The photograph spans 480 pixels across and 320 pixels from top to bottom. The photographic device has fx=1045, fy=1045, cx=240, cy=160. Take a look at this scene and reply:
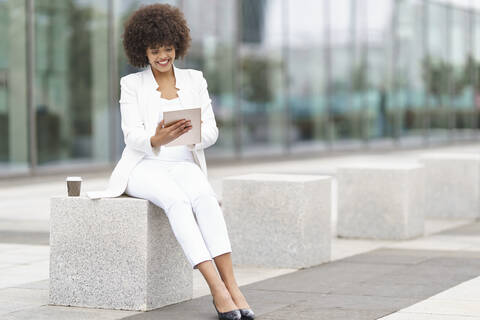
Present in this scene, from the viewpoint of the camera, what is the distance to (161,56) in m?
6.62

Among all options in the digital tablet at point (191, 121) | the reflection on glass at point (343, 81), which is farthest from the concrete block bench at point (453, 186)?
the reflection on glass at point (343, 81)

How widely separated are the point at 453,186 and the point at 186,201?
6712mm

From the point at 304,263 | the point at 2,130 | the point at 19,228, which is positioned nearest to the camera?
the point at 304,263

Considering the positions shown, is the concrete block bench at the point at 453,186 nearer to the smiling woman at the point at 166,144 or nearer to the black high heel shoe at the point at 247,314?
the smiling woman at the point at 166,144

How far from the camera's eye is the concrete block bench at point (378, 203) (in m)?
10.2

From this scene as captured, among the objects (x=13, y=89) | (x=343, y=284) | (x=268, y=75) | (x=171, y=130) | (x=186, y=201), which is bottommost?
(x=343, y=284)

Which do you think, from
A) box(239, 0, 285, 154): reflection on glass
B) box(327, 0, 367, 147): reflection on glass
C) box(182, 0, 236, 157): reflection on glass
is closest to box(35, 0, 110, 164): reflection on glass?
box(182, 0, 236, 157): reflection on glass

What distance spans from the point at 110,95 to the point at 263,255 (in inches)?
498

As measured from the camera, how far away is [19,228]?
11109 mm

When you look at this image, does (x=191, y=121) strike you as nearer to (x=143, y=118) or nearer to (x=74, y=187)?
(x=143, y=118)

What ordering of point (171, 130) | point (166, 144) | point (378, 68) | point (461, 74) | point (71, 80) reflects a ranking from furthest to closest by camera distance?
1. point (461, 74)
2. point (378, 68)
3. point (71, 80)
4. point (166, 144)
5. point (171, 130)

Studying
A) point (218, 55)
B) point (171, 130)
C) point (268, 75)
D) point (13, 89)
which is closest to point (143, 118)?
point (171, 130)

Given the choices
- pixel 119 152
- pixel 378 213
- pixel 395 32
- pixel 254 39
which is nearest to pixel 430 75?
pixel 395 32

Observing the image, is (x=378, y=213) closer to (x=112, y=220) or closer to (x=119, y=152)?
(x=112, y=220)
